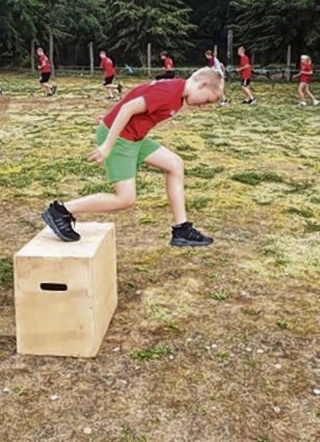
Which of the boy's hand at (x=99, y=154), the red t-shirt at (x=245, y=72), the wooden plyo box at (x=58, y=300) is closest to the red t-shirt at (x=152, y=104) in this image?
the boy's hand at (x=99, y=154)

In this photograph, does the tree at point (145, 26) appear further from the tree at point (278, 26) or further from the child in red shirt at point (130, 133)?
the child in red shirt at point (130, 133)

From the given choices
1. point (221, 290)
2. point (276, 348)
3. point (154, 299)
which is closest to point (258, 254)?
point (221, 290)

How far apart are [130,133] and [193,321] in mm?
1207

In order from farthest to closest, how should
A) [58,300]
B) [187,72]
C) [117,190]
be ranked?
[187,72] < [117,190] < [58,300]

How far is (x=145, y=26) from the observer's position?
31.5 metres

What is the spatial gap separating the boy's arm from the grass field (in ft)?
3.42

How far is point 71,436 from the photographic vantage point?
105 inches

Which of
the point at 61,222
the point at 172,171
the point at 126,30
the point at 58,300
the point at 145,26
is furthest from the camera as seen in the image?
the point at 126,30

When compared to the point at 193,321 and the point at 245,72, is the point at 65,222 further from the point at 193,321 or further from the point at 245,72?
the point at 245,72

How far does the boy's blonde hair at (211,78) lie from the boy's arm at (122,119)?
1.32ft

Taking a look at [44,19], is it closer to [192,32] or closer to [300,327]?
[192,32]

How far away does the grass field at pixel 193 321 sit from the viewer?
9.14 feet

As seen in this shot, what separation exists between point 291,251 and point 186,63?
32349 millimetres

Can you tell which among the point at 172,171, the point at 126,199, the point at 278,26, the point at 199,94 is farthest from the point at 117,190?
the point at 278,26
